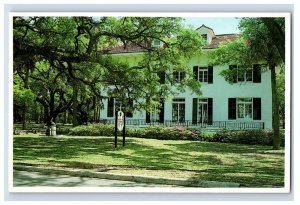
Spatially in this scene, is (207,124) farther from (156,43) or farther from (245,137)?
(156,43)

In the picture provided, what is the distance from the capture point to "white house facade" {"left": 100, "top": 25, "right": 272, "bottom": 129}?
1402 centimetres

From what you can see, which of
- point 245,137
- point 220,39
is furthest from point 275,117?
point 220,39

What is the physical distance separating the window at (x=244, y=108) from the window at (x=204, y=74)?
4.20ft

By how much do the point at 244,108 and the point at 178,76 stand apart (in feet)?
9.67

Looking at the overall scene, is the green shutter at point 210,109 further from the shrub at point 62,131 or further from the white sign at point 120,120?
the shrub at point 62,131

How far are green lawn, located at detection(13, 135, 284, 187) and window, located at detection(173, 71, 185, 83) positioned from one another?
80.1 inches

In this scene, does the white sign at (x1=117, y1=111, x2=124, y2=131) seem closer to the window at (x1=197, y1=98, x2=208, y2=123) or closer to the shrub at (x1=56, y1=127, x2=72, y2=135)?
the window at (x1=197, y1=98, x2=208, y2=123)

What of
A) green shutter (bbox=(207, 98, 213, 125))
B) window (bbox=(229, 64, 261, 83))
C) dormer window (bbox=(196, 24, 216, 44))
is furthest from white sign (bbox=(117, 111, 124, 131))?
window (bbox=(229, 64, 261, 83))

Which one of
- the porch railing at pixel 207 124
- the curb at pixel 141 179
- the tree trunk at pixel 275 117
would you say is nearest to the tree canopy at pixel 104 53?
the porch railing at pixel 207 124

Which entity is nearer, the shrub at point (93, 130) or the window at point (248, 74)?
the window at point (248, 74)

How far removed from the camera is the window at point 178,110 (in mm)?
14047

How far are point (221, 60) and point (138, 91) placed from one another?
2776mm

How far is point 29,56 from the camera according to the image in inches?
456
